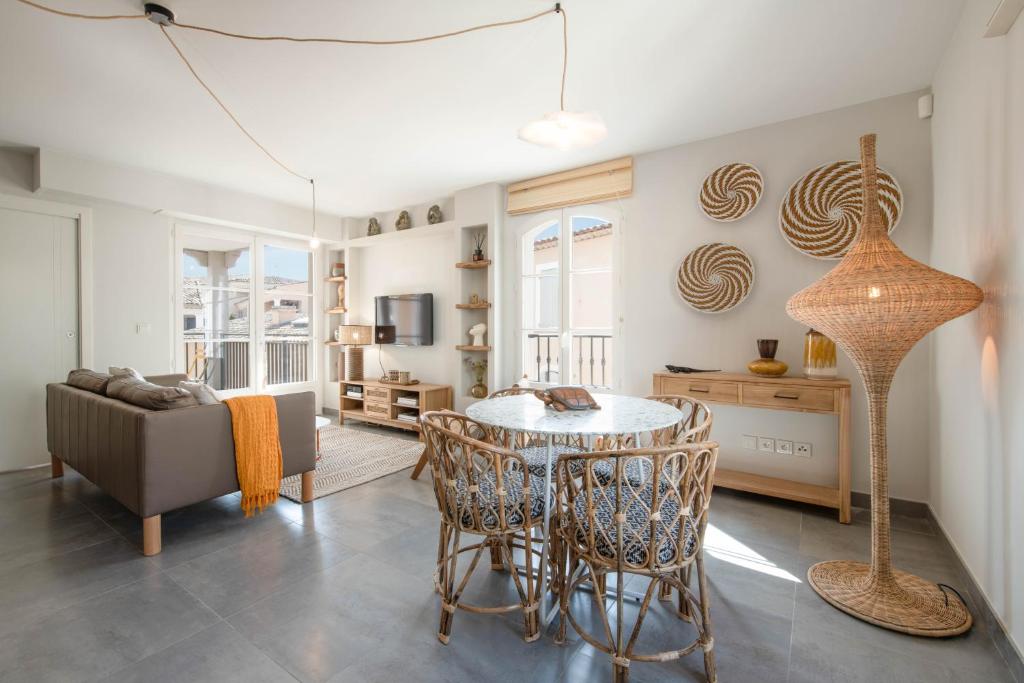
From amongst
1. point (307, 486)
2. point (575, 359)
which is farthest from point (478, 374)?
point (307, 486)

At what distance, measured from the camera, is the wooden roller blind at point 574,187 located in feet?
12.6

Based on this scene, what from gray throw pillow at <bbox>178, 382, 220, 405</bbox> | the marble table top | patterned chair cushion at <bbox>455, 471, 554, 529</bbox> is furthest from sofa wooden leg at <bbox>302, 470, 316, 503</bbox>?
patterned chair cushion at <bbox>455, 471, 554, 529</bbox>

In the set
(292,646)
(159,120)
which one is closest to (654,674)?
(292,646)

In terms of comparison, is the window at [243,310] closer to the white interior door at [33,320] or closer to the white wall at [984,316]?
the white interior door at [33,320]

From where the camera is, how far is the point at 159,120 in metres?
3.18

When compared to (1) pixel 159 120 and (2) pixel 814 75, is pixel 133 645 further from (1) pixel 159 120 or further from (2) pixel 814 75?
(2) pixel 814 75

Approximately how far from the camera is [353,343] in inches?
215

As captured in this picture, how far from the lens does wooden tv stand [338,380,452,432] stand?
4.79m

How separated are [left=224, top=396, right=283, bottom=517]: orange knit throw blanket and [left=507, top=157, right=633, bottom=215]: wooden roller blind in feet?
9.26

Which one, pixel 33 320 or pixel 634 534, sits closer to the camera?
pixel 634 534

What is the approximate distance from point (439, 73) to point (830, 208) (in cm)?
258

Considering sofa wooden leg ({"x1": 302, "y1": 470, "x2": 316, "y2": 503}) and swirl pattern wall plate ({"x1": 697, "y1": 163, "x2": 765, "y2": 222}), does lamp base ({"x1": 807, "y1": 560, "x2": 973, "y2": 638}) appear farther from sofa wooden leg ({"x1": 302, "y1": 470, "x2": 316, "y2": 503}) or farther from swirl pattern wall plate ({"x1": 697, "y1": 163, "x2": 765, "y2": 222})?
sofa wooden leg ({"x1": 302, "y1": 470, "x2": 316, "y2": 503})

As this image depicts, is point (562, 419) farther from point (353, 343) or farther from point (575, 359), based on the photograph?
→ point (353, 343)

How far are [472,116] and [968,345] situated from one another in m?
2.98
